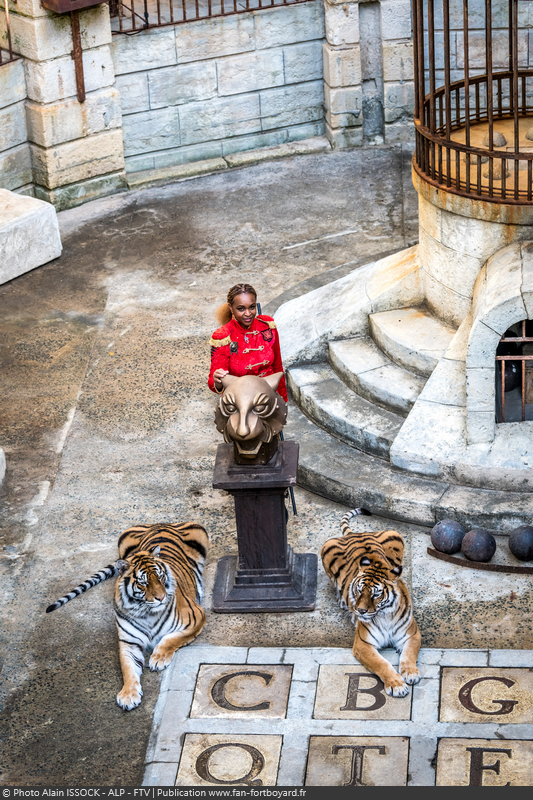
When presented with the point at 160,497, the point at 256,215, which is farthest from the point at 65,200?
the point at 160,497

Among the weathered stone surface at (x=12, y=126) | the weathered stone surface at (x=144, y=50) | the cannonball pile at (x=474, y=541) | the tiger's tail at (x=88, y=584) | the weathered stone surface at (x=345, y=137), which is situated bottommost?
the tiger's tail at (x=88, y=584)

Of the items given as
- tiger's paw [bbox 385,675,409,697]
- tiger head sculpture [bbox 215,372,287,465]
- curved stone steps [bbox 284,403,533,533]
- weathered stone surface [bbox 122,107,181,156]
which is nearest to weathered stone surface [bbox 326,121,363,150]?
weathered stone surface [bbox 122,107,181,156]

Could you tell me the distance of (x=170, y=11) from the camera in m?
14.3

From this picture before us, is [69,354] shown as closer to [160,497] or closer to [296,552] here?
[160,497]

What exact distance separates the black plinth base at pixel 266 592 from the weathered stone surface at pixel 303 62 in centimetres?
884

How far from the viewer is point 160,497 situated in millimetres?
8664

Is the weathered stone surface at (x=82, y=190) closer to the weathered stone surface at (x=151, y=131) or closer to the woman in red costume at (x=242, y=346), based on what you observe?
the weathered stone surface at (x=151, y=131)

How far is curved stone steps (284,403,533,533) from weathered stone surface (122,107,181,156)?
266 inches

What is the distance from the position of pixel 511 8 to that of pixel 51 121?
23.0 ft

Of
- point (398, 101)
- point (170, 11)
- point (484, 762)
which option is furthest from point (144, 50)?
point (484, 762)

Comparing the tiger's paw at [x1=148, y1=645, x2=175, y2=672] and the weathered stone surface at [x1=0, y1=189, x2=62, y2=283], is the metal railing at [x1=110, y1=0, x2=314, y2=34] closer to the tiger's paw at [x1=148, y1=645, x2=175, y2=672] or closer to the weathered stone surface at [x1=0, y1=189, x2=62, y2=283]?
the weathered stone surface at [x1=0, y1=189, x2=62, y2=283]

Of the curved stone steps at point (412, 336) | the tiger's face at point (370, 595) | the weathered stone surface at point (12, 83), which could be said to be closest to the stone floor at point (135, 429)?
the tiger's face at point (370, 595)

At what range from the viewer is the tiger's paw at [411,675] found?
6688 mm

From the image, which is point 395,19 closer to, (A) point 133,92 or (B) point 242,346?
(A) point 133,92
